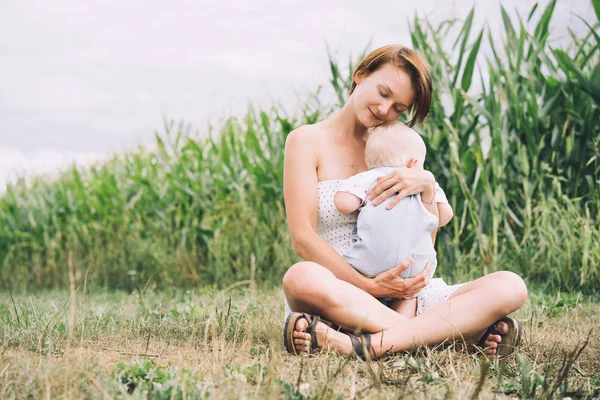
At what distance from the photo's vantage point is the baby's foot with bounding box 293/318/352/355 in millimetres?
2123

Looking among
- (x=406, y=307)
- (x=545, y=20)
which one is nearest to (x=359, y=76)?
(x=406, y=307)

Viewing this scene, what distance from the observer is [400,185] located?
226 centimetres

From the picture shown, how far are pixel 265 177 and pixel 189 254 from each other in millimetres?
1025

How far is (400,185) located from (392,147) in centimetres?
19

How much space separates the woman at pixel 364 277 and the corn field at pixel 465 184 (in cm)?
143

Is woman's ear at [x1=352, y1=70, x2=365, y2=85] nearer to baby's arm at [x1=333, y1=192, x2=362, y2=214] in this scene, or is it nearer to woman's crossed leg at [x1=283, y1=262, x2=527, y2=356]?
baby's arm at [x1=333, y1=192, x2=362, y2=214]

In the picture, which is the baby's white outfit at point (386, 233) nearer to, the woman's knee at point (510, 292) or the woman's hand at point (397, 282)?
the woman's hand at point (397, 282)

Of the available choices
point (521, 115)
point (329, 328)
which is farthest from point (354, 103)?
point (521, 115)

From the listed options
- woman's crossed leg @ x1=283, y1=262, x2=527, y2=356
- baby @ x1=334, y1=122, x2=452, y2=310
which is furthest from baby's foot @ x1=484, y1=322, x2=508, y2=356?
baby @ x1=334, y1=122, x2=452, y2=310

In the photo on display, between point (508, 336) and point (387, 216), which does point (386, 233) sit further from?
point (508, 336)

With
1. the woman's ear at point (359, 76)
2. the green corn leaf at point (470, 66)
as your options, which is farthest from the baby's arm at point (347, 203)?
the green corn leaf at point (470, 66)

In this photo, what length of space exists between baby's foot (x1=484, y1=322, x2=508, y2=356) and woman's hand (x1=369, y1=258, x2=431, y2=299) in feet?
1.01

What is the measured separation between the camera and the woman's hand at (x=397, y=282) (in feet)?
7.34

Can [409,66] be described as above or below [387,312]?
above
